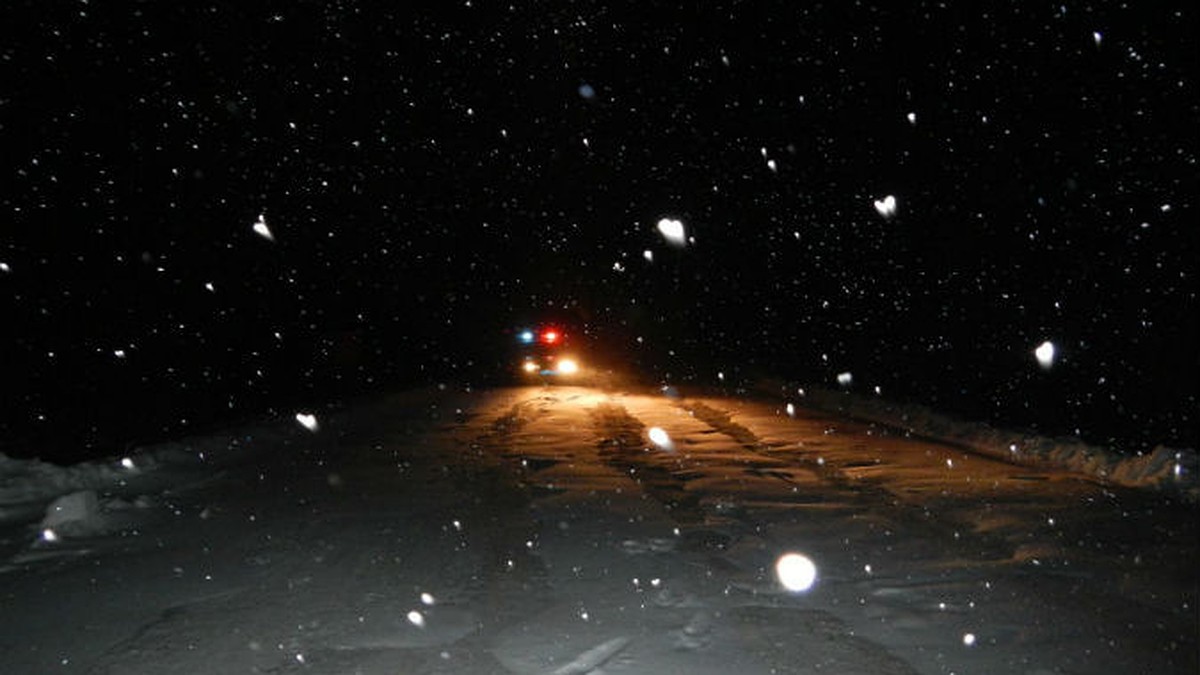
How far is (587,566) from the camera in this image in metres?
6.75

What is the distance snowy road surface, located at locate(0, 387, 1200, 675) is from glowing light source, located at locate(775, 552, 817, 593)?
0.06 meters

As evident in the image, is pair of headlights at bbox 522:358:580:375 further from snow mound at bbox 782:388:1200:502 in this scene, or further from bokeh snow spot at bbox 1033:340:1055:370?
bokeh snow spot at bbox 1033:340:1055:370

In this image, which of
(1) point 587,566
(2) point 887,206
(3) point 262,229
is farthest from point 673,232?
(1) point 587,566

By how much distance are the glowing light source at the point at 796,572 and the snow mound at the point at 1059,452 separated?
4584 millimetres

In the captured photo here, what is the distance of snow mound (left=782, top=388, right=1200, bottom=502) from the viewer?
31.6 ft

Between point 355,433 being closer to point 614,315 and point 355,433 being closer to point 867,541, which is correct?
point 867,541

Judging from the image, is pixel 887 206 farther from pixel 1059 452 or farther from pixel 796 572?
pixel 796 572

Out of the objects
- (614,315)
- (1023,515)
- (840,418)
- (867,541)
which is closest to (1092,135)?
(840,418)

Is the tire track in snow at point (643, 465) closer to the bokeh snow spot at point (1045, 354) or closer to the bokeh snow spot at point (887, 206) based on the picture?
the bokeh snow spot at point (1045, 354)

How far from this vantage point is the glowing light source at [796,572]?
20.5 ft

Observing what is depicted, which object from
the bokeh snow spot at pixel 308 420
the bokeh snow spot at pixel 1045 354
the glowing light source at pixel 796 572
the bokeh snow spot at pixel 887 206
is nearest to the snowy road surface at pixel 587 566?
the glowing light source at pixel 796 572

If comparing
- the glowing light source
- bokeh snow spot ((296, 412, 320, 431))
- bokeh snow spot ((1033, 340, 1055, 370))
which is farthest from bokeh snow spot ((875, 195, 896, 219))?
the glowing light source

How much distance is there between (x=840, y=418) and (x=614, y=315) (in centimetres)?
6003

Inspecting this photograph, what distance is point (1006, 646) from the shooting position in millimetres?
5094
